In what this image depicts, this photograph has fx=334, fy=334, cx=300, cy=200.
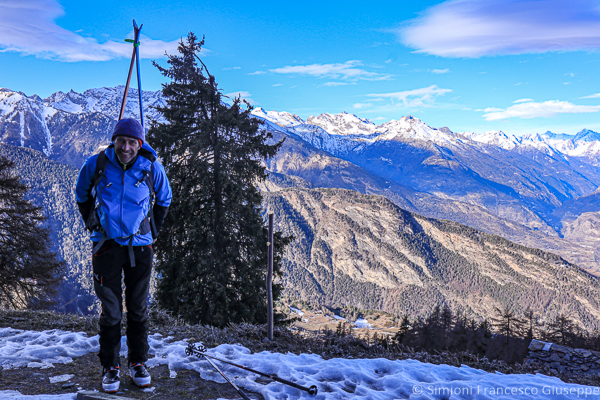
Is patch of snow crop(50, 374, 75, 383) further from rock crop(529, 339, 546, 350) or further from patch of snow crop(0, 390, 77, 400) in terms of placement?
rock crop(529, 339, 546, 350)

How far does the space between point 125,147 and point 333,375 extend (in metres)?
4.36

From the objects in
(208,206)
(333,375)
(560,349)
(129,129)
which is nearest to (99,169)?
(129,129)

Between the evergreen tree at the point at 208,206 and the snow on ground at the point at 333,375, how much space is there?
23.4 feet

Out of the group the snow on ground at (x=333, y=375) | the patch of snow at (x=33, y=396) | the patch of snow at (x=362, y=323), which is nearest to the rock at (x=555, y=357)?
the snow on ground at (x=333, y=375)

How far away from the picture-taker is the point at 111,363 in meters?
4.16

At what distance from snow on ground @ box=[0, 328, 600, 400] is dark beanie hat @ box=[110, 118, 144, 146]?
10.2ft

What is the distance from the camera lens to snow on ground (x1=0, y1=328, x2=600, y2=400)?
14.6 feet

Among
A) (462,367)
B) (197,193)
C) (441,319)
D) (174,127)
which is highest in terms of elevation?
(174,127)

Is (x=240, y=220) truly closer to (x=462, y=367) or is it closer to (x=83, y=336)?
(x=83, y=336)

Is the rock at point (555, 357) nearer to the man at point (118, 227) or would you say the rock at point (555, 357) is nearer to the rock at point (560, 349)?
the rock at point (560, 349)

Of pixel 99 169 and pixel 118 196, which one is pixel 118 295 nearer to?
pixel 118 196

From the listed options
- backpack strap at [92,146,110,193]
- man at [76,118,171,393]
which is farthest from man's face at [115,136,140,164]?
backpack strap at [92,146,110,193]

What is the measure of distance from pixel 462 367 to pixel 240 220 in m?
10.9

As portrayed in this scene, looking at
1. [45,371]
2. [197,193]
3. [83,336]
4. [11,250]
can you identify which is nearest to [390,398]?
[45,371]
